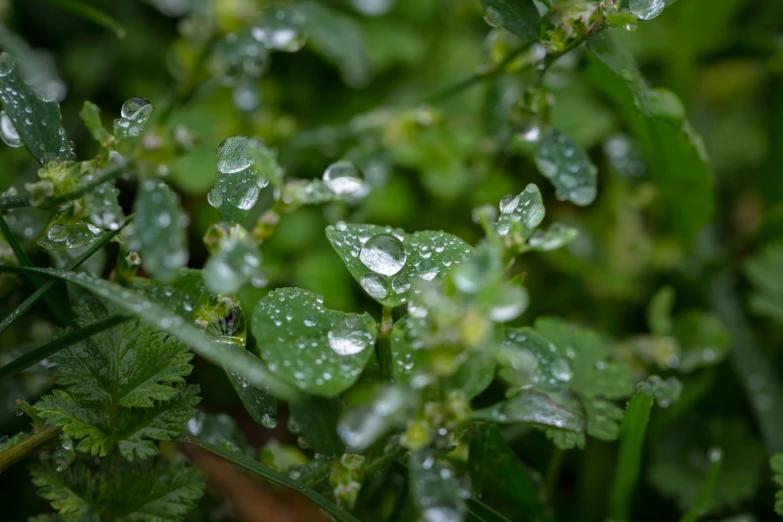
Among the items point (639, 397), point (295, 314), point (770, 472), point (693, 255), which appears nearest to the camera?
point (295, 314)

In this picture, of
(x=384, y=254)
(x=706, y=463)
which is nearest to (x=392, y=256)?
(x=384, y=254)

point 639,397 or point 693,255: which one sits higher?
point 639,397

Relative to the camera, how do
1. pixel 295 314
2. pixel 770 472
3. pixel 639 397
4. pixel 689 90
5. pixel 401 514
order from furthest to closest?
pixel 689 90 < pixel 770 472 < pixel 401 514 < pixel 639 397 < pixel 295 314

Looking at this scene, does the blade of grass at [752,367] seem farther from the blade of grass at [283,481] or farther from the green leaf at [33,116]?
the green leaf at [33,116]

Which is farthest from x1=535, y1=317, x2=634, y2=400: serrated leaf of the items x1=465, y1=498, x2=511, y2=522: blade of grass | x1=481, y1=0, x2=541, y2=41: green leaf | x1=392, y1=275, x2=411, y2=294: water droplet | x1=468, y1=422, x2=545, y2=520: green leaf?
x1=481, y1=0, x2=541, y2=41: green leaf

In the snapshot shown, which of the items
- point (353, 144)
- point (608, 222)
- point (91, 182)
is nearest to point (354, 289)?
point (353, 144)

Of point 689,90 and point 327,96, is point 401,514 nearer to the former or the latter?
point 327,96

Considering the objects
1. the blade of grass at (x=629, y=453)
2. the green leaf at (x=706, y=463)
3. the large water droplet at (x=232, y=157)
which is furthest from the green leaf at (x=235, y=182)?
the green leaf at (x=706, y=463)

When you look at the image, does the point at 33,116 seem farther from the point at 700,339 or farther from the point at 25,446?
the point at 700,339
